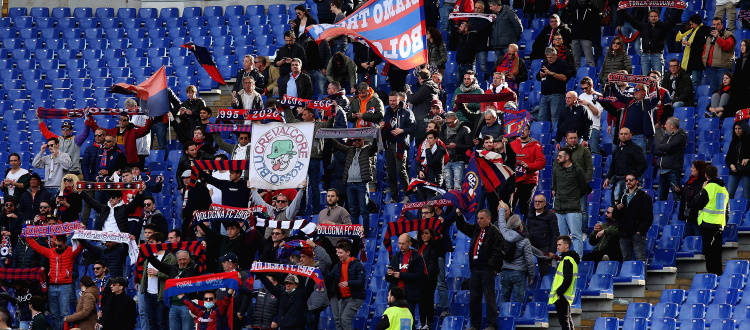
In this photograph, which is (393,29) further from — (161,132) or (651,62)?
(161,132)

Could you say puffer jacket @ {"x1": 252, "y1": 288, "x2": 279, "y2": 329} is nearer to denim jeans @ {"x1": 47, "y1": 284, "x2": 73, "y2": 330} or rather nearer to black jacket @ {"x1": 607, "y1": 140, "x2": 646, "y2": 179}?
denim jeans @ {"x1": 47, "y1": 284, "x2": 73, "y2": 330}

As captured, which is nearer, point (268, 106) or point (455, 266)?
point (455, 266)

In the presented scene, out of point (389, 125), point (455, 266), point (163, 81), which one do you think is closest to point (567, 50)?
point (389, 125)

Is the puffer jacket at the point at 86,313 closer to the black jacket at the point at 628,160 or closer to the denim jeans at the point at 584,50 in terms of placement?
the black jacket at the point at 628,160

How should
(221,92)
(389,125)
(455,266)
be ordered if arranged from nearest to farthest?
1. (455,266)
2. (389,125)
3. (221,92)

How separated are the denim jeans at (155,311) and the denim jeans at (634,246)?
5641 millimetres

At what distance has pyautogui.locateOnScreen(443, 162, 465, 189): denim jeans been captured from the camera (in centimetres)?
2023

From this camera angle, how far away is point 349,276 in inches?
720

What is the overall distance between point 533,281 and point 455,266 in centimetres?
121

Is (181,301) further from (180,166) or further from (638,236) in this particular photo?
(638,236)

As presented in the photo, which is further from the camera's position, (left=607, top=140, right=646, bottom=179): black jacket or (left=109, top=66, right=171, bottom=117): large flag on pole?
(left=109, top=66, right=171, bottom=117): large flag on pole

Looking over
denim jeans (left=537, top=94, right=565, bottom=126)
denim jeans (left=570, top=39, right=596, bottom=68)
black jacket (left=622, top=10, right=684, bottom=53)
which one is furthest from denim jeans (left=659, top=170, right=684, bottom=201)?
denim jeans (left=570, top=39, right=596, bottom=68)

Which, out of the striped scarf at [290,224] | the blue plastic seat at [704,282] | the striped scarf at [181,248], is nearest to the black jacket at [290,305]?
the striped scarf at [290,224]

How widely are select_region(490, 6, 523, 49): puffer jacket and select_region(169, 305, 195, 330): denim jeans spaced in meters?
7.08
